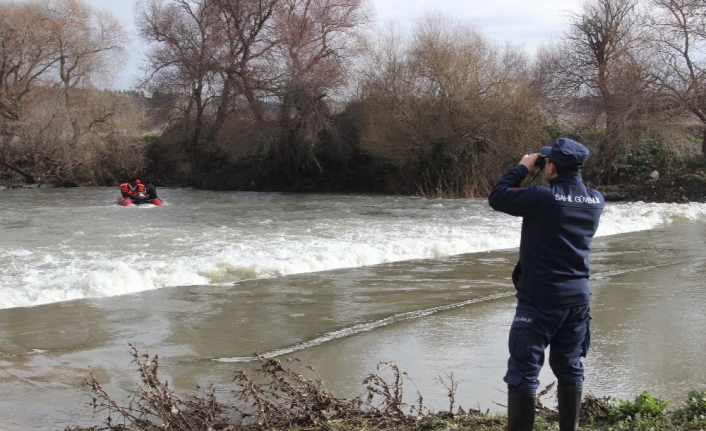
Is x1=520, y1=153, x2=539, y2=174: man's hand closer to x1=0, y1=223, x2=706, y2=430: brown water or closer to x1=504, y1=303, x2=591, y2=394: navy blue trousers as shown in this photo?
x1=504, y1=303, x2=591, y2=394: navy blue trousers

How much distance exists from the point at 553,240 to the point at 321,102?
32.9 m

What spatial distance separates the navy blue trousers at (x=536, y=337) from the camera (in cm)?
418

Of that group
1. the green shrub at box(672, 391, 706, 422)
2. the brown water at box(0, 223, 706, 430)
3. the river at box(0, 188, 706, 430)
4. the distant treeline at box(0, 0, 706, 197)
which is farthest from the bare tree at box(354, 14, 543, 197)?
the green shrub at box(672, 391, 706, 422)

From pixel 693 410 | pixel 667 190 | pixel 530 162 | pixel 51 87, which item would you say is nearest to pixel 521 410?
pixel 693 410

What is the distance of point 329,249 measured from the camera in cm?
1405

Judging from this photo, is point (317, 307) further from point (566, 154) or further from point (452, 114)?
point (452, 114)

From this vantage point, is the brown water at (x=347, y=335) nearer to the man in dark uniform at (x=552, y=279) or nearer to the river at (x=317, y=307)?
the river at (x=317, y=307)

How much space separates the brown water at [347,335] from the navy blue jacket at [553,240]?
5.01 ft

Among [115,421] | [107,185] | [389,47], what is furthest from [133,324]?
[107,185]

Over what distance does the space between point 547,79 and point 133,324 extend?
30480mm

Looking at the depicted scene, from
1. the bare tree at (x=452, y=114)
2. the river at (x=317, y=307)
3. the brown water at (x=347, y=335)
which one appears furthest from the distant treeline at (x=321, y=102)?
the brown water at (x=347, y=335)

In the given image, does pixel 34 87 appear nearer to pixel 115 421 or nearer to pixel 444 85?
pixel 444 85

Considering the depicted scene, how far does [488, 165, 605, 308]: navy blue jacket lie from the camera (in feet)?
13.8

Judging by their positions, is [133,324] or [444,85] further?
[444,85]
